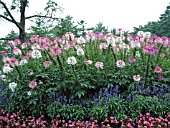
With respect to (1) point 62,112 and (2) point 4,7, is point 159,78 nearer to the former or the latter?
(1) point 62,112

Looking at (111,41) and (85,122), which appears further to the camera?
(111,41)

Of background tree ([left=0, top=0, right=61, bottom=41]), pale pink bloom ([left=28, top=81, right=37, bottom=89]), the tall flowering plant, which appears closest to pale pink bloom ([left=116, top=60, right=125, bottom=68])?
the tall flowering plant

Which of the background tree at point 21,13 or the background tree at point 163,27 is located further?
the background tree at point 163,27

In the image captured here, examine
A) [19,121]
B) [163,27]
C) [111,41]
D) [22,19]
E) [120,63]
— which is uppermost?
[163,27]

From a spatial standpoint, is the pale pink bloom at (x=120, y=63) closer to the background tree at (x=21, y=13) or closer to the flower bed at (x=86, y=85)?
the flower bed at (x=86, y=85)

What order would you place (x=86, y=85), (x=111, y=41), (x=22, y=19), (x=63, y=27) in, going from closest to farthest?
(x=86, y=85) < (x=111, y=41) < (x=22, y=19) < (x=63, y=27)

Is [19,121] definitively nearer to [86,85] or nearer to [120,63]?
[86,85]

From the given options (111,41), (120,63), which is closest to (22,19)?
(111,41)

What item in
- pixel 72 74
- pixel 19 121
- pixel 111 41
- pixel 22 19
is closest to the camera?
pixel 19 121

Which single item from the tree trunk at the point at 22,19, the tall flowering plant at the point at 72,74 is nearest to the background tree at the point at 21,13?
the tree trunk at the point at 22,19

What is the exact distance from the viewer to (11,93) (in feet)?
16.8

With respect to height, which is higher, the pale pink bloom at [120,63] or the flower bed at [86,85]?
the pale pink bloom at [120,63]

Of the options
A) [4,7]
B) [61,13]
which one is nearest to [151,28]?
[61,13]

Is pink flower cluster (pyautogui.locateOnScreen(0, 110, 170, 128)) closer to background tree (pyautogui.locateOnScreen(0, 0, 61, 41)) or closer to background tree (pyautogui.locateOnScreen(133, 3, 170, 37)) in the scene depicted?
background tree (pyautogui.locateOnScreen(0, 0, 61, 41))
